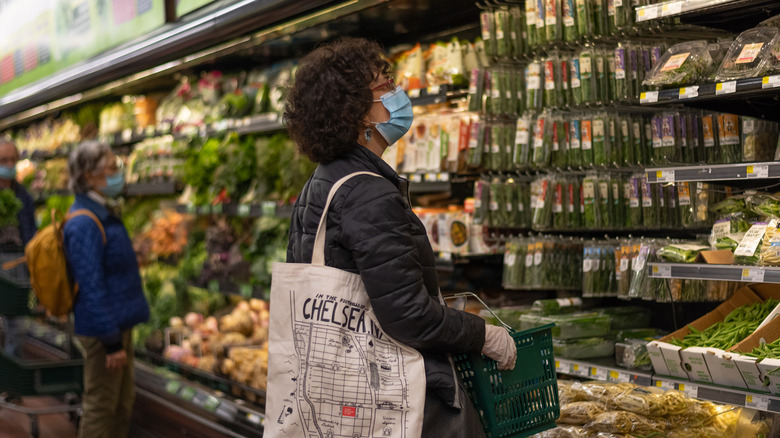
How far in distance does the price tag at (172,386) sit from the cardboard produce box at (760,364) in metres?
3.58

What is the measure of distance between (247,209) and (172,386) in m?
1.26

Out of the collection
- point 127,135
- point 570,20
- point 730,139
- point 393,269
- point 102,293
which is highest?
point 570,20

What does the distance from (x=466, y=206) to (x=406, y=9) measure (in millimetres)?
1135

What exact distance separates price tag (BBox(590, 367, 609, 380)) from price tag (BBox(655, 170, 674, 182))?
0.86m

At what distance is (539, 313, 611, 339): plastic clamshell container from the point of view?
3.46 m

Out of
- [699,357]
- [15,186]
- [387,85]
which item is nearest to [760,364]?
[699,357]

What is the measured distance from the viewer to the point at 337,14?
13.7ft

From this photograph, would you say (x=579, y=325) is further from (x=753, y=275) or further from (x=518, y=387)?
(x=518, y=387)

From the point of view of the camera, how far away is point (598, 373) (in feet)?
10.9

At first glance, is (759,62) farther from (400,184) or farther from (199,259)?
(199,259)

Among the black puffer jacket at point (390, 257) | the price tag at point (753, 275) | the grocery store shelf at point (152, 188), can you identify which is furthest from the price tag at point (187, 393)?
the price tag at point (753, 275)

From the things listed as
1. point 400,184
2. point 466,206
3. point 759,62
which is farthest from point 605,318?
point 400,184

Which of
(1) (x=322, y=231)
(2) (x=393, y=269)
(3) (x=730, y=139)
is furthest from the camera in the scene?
(3) (x=730, y=139)

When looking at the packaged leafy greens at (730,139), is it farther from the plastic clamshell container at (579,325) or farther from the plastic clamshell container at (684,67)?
the plastic clamshell container at (579,325)
